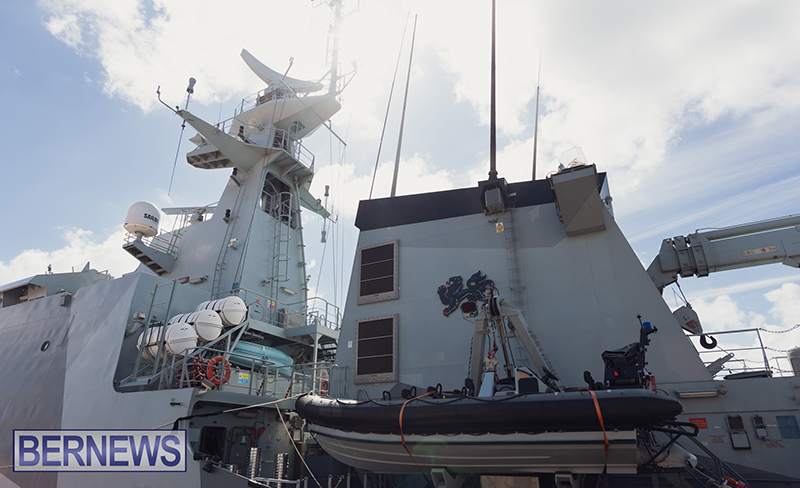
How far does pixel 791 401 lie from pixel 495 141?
5663 mm

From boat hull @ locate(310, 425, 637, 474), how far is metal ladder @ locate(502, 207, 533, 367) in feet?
7.73

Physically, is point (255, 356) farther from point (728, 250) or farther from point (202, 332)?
point (728, 250)

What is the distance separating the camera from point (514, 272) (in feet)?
25.6

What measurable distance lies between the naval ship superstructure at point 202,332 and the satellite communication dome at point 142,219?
0.12 feet

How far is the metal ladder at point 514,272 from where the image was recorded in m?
7.30

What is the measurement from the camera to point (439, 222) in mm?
8961

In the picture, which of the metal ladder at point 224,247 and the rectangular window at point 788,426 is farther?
the metal ladder at point 224,247

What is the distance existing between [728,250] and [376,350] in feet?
20.7

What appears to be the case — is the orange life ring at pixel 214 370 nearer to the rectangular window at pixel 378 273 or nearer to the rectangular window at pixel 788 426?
the rectangular window at pixel 378 273

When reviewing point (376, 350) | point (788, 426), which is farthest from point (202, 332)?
point (788, 426)

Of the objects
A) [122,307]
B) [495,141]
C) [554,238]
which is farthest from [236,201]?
[554,238]

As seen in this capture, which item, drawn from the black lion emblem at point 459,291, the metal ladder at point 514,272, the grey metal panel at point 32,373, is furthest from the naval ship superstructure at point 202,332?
the metal ladder at point 514,272

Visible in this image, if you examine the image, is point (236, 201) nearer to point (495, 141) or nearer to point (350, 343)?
point (350, 343)

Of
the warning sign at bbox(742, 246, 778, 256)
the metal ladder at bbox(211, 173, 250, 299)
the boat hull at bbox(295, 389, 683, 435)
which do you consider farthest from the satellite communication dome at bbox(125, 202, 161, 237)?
the warning sign at bbox(742, 246, 778, 256)
